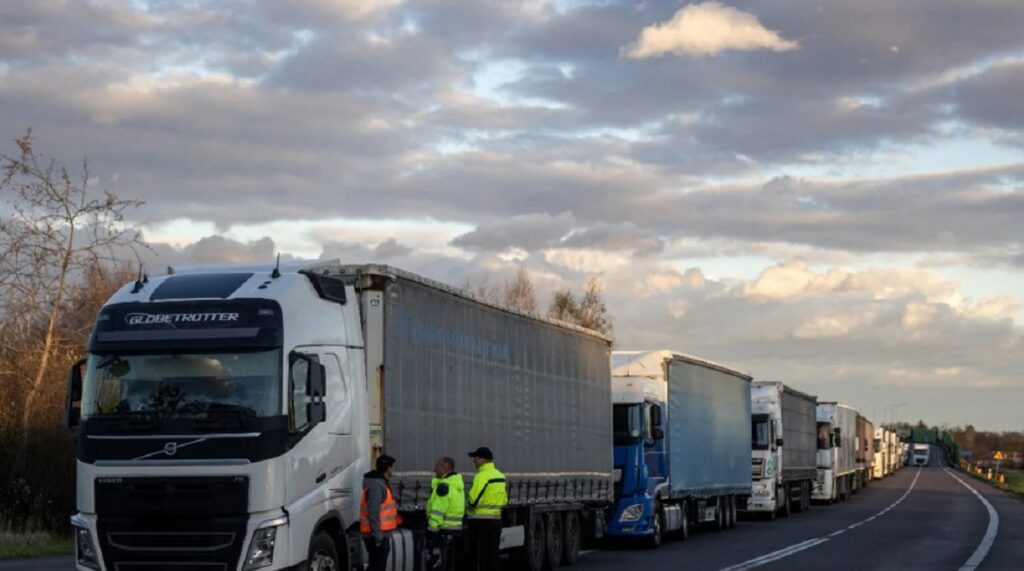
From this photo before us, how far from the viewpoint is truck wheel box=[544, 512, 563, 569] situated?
22812 mm

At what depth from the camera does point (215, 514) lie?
1402 cm

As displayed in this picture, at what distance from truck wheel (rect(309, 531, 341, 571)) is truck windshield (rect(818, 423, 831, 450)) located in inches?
1704

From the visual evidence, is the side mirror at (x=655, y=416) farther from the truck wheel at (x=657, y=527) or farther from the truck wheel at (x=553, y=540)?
the truck wheel at (x=553, y=540)

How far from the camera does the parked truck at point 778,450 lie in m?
43.1

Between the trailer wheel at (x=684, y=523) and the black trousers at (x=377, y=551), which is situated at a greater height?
→ the black trousers at (x=377, y=551)

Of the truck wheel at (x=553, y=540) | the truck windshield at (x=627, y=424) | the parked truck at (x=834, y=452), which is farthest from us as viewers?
the parked truck at (x=834, y=452)

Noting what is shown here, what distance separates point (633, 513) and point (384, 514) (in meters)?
13.0

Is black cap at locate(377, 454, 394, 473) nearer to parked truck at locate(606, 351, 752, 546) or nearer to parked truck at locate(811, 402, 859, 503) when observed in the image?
parked truck at locate(606, 351, 752, 546)

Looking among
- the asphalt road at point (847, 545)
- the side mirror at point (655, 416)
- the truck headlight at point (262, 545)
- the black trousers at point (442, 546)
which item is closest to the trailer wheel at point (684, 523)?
the asphalt road at point (847, 545)

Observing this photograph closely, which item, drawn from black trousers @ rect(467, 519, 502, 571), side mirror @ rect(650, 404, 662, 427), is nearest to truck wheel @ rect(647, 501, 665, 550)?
side mirror @ rect(650, 404, 662, 427)

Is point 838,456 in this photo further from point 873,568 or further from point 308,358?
point 308,358

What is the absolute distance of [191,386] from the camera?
14219mm

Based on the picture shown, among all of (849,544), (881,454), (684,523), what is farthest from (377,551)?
(881,454)

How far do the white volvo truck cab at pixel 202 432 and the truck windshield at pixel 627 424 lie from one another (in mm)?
13675
